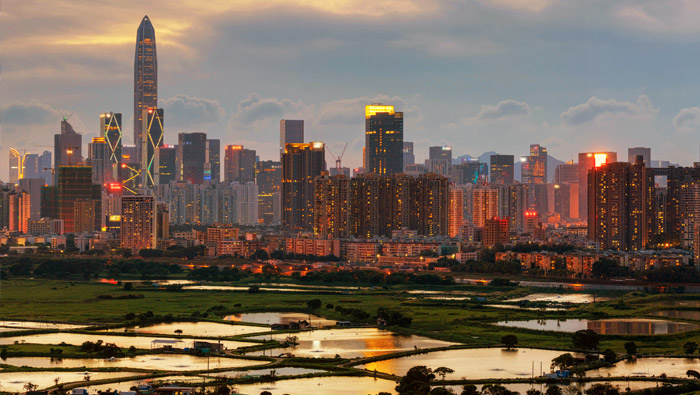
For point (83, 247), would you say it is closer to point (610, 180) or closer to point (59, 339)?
point (610, 180)

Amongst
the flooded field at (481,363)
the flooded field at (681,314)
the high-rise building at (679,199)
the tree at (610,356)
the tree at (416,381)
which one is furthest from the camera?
the high-rise building at (679,199)

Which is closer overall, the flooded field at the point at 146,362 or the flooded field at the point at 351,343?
the flooded field at the point at 146,362

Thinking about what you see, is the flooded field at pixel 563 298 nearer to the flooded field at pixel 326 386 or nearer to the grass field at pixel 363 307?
the grass field at pixel 363 307

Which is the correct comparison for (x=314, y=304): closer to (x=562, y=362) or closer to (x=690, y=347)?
(x=690, y=347)

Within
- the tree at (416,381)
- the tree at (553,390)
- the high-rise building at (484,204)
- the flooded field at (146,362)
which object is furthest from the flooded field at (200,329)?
the high-rise building at (484,204)

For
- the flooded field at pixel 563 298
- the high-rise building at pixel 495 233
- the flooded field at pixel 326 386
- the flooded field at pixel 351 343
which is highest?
the high-rise building at pixel 495 233

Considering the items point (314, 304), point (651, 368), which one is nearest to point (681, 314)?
point (314, 304)

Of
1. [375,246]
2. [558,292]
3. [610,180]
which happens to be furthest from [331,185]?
[558,292]
